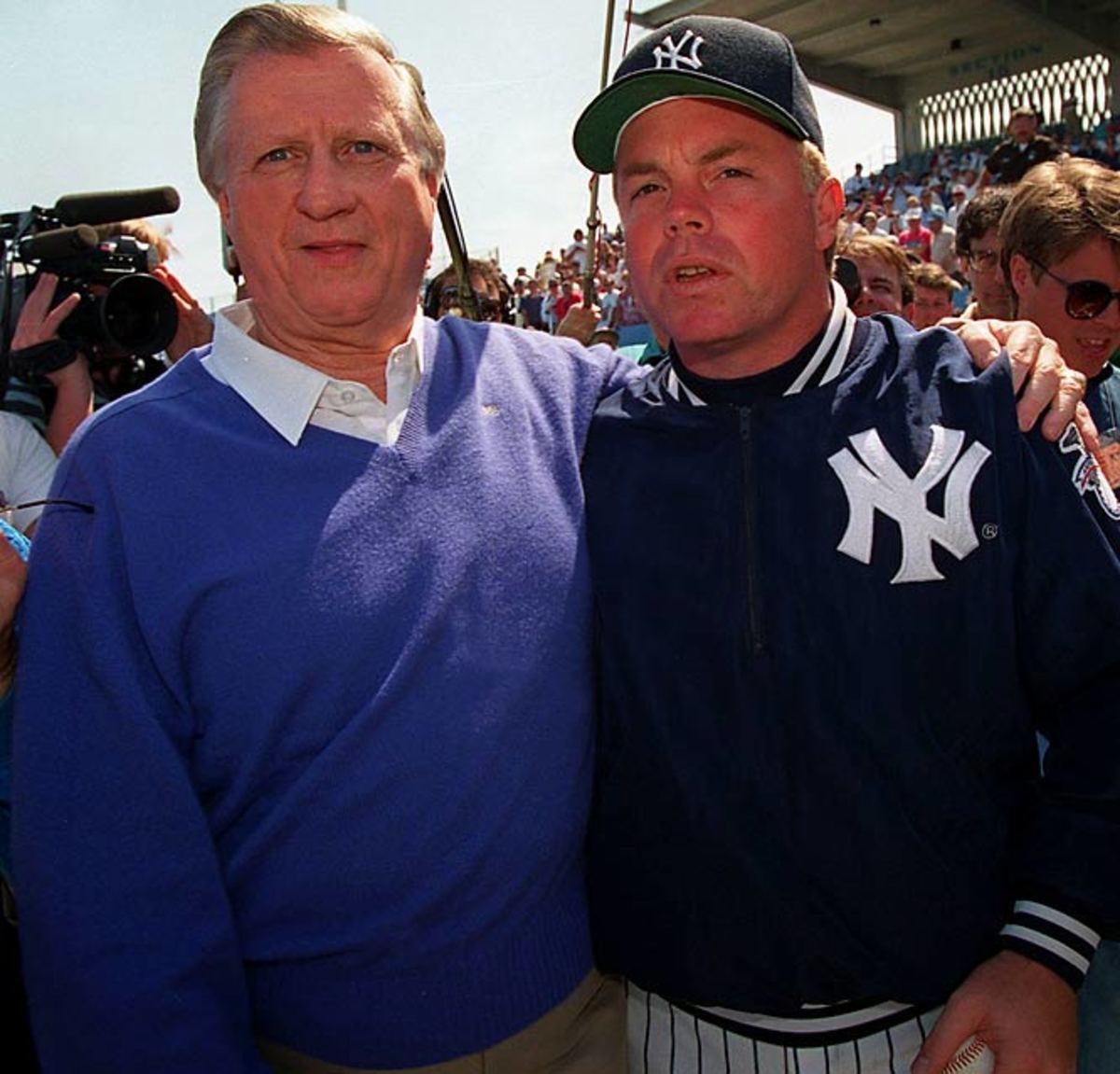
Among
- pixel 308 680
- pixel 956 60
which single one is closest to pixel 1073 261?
pixel 308 680

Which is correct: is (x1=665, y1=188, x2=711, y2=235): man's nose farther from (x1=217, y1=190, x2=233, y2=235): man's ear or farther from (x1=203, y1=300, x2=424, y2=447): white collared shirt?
(x1=217, y1=190, x2=233, y2=235): man's ear

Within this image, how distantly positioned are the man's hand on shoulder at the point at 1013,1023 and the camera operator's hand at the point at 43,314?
261cm

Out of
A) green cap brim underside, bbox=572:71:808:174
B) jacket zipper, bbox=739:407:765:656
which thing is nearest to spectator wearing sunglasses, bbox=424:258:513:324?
green cap brim underside, bbox=572:71:808:174

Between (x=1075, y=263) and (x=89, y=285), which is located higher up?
(x=89, y=285)

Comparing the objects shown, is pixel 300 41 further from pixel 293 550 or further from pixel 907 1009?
pixel 907 1009

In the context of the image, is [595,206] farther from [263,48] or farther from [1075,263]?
[263,48]

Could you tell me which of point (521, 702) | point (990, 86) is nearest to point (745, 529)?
point (521, 702)

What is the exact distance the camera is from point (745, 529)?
1544mm

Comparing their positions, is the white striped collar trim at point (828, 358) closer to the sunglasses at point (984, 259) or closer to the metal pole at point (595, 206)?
the sunglasses at point (984, 259)

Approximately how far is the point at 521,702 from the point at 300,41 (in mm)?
1039

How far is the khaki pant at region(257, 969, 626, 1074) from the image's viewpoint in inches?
59.9

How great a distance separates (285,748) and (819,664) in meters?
0.75

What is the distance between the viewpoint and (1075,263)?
2.56m

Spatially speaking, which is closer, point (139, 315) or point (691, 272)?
point (691, 272)
